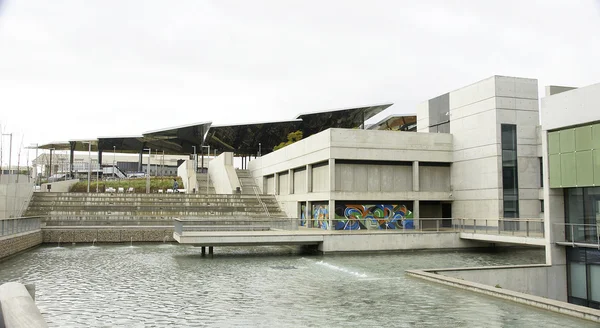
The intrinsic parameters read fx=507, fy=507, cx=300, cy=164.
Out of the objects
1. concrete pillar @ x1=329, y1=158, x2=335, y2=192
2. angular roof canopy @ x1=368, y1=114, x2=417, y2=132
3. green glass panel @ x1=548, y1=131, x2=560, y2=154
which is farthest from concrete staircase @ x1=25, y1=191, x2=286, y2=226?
angular roof canopy @ x1=368, y1=114, x2=417, y2=132

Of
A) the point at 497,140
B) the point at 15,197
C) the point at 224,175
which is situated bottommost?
the point at 15,197

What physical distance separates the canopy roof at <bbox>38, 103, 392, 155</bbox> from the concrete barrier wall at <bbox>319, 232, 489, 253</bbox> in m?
37.4

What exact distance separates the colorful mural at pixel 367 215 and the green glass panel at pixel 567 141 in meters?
12.6

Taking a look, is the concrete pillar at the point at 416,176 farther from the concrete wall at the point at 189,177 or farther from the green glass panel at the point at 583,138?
the concrete wall at the point at 189,177

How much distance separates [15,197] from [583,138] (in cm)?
3201

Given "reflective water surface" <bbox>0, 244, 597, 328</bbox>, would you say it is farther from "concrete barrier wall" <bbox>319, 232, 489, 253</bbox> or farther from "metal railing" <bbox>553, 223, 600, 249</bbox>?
"metal railing" <bbox>553, 223, 600, 249</bbox>

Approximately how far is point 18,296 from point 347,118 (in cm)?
6249

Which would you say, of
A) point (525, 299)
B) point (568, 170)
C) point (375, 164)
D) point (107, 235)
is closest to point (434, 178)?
point (375, 164)

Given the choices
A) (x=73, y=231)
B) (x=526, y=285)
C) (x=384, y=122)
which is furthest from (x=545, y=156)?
(x=384, y=122)

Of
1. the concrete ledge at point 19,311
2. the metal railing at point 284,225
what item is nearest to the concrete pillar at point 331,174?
the metal railing at point 284,225

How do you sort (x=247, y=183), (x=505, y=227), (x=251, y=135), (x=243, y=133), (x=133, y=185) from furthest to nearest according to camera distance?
1. (x=251, y=135)
2. (x=243, y=133)
3. (x=133, y=185)
4. (x=247, y=183)
5. (x=505, y=227)

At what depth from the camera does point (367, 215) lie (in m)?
33.0

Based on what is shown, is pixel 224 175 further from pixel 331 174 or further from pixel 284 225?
pixel 284 225

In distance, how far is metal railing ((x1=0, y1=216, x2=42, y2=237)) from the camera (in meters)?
22.7
